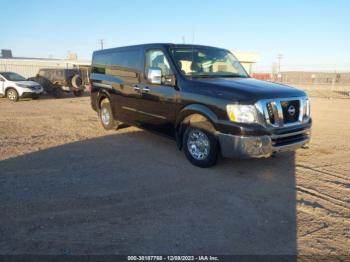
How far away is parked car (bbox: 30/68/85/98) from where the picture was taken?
20.1 meters

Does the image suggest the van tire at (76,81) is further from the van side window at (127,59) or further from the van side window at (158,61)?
the van side window at (158,61)

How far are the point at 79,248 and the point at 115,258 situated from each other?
16.4 inches

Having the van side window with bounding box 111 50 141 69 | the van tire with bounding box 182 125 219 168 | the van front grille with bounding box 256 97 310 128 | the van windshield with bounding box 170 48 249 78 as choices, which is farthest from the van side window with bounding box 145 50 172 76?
the van front grille with bounding box 256 97 310 128

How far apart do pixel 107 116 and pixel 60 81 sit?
502 inches

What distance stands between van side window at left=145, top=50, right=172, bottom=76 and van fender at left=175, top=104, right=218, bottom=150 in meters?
0.90

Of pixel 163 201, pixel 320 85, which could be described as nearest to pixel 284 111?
pixel 163 201

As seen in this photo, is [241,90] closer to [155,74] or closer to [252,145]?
[252,145]

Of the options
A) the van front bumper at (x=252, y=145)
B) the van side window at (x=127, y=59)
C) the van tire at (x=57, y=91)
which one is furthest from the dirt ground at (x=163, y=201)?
the van tire at (x=57, y=91)

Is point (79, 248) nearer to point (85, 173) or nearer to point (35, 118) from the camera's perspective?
point (85, 173)

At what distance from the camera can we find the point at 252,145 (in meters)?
5.07

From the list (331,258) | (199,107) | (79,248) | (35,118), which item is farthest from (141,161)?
(35,118)

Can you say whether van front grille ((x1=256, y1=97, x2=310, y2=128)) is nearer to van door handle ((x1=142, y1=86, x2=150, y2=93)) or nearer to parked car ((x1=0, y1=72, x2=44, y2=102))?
van door handle ((x1=142, y1=86, x2=150, y2=93))

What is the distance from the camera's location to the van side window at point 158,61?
630 cm

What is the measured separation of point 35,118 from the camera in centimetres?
1112
